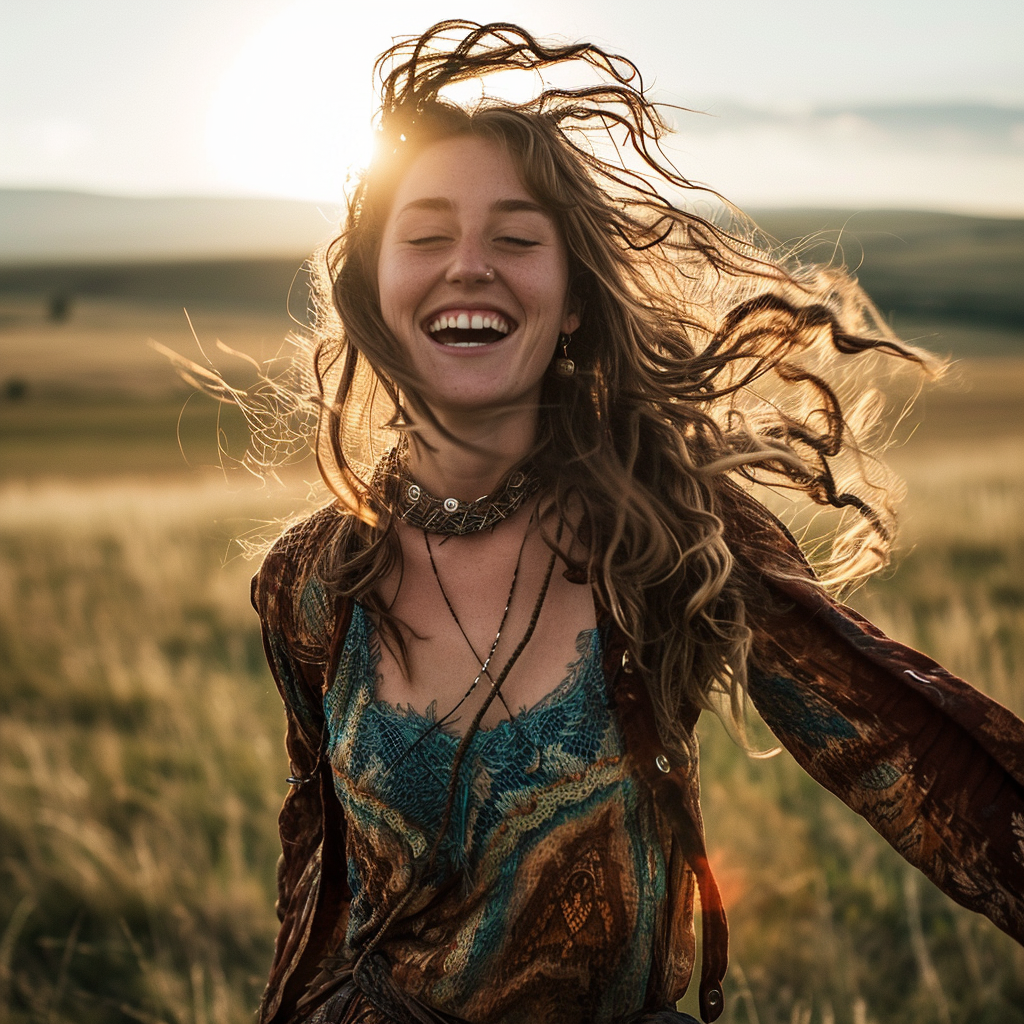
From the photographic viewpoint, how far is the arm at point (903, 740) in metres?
1.81

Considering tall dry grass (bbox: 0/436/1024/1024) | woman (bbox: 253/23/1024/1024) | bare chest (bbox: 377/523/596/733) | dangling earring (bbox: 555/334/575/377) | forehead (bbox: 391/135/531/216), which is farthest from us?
tall dry grass (bbox: 0/436/1024/1024)

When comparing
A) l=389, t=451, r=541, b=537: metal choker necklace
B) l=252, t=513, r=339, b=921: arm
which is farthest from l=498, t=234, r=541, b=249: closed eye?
l=252, t=513, r=339, b=921: arm

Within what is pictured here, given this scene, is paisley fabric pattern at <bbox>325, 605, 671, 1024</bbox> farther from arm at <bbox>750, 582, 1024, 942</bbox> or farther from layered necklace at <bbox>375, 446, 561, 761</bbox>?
arm at <bbox>750, 582, 1024, 942</bbox>

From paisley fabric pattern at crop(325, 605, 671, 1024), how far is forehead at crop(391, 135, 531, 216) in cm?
91

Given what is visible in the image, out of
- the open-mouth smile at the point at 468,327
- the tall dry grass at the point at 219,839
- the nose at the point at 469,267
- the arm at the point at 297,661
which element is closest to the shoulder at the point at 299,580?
the arm at the point at 297,661

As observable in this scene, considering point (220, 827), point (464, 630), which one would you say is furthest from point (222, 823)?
point (464, 630)

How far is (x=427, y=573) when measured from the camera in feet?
7.89

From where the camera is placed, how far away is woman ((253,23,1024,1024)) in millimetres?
2043

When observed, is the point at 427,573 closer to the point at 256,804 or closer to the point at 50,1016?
the point at 50,1016

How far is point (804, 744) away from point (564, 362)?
0.95 meters

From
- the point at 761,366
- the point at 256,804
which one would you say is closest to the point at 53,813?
the point at 256,804

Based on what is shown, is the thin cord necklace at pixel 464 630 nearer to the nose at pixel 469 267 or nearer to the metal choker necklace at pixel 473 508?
the metal choker necklace at pixel 473 508

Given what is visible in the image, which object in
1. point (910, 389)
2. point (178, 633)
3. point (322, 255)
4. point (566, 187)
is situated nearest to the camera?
point (566, 187)

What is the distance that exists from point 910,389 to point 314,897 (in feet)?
6.56
